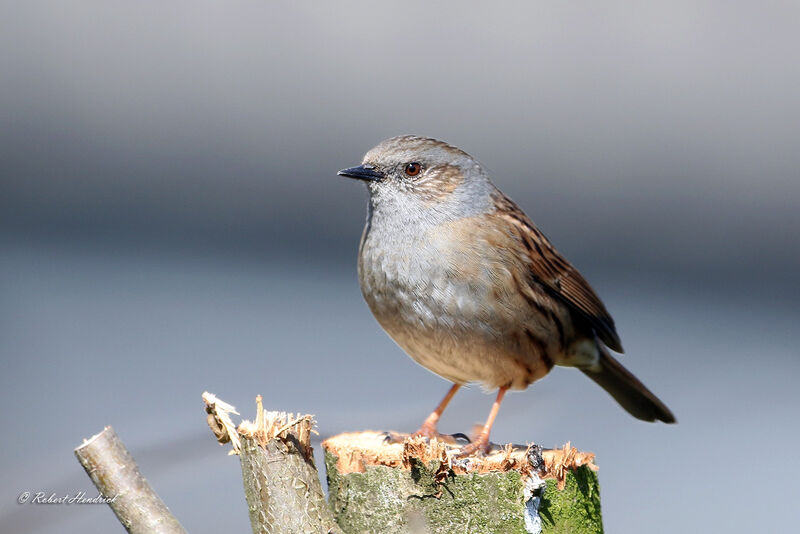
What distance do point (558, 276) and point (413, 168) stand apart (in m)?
0.96

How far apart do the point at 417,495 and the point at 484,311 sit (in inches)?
43.2

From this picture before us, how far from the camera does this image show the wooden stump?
3.03 m

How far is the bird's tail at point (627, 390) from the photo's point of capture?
4.80m

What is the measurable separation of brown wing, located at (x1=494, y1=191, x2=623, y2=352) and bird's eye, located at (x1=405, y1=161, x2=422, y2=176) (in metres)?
0.47

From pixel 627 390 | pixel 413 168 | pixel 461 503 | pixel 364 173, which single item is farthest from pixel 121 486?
pixel 627 390

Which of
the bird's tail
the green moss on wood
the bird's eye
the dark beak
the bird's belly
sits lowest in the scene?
the green moss on wood

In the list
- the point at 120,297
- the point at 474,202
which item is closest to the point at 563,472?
the point at 474,202

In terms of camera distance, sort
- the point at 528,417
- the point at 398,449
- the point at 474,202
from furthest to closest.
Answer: the point at 528,417
the point at 474,202
the point at 398,449

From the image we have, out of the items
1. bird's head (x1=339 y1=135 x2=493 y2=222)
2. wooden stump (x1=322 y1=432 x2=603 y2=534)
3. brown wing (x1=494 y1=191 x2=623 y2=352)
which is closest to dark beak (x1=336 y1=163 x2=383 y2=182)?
bird's head (x1=339 y1=135 x2=493 y2=222)

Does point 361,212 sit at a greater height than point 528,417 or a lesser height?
greater

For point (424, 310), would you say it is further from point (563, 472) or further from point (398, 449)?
point (563, 472)

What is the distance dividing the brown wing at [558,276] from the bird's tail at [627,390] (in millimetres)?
240

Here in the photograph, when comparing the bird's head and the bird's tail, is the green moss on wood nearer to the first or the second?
the bird's head

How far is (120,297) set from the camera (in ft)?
16.9
